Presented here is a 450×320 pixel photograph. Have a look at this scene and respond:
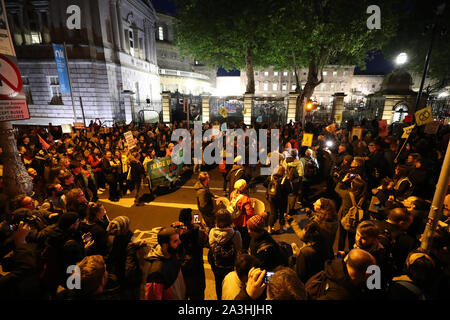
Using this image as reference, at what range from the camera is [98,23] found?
2014 centimetres

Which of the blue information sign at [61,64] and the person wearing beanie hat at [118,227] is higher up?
the blue information sign at [61,64]

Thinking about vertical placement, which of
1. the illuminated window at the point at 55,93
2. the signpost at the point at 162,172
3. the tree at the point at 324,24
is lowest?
the signpost at the point at 162,172

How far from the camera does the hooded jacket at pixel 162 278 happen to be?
7.57ft

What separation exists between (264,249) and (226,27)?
64.2 feet

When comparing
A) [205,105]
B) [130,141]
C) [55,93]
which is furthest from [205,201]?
[55,93]

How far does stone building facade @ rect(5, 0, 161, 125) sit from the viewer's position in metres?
19.7

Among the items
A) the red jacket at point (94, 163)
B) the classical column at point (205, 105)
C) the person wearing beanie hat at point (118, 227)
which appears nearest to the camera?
the person wearing beanie hat at point (118, 227)

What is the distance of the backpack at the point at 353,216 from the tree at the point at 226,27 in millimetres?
14779

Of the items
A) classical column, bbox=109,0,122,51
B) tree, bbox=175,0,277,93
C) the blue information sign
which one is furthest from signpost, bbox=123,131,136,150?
classical column, bbox=109,0,122,51

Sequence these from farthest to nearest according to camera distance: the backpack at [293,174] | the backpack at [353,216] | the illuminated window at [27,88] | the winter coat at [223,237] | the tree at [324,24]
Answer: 1. the illuminated window at [27,88]
2. the tree at [324,24]
3. the backpack at [293,174]
4. the backpack at [353,216]
5. the winter coat at [223,237]

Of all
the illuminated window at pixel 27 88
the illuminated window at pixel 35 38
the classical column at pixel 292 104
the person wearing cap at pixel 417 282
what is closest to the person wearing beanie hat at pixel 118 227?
the person wearing cap at pixel 417 282

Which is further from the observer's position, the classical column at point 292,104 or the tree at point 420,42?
the tree at point 420,42

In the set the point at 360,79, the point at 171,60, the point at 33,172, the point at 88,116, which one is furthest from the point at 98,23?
the point at 360,79

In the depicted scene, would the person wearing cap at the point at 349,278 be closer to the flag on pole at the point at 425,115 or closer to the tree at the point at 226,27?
the flag on pole at the point at 425,115
